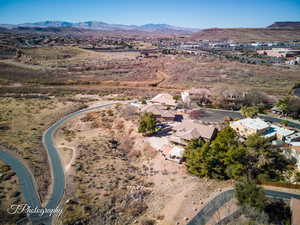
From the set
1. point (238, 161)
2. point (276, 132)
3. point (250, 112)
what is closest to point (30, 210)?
point (238, 161)

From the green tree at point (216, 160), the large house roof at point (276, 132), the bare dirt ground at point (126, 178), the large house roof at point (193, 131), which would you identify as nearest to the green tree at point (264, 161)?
the green tree at point (216, 160)

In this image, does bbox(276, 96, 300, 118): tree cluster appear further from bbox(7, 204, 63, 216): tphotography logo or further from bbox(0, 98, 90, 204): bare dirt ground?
bbox(0, 98, 90, 204): bare dirt ground

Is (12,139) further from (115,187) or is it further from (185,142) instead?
(185,142)

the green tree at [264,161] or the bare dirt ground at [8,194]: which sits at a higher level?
the green tree at [264,161]

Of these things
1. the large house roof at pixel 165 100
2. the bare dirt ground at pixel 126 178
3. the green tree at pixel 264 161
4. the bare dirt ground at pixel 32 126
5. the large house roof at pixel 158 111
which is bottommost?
the bare dirt ground at pixel 126 178

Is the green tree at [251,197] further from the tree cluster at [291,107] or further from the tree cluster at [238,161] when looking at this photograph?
the tree cluster at [291,107]

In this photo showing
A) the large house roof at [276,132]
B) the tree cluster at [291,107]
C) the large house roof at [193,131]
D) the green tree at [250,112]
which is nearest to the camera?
the large house roof at [193,131]

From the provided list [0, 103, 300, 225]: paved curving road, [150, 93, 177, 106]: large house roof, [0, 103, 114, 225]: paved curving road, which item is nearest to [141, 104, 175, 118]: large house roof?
[150, 93, 177, 106]: large house roof
